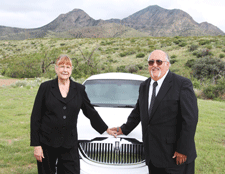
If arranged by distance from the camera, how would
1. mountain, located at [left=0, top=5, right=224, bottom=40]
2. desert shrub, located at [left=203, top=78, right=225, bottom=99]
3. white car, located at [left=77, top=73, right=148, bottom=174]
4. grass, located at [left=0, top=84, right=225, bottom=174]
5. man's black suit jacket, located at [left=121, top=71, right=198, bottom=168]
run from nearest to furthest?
1. man's black suit jacket, located at [left=121, top=71, right=198, bottom=168]
2. white car, located at [left=77, top=73, right=148, bottom=174]
3. grass, located at [left=0, top=84, right=225, bottom=174]
4. desert shrub, located at [left=203, top=78, right=225, bottom=99]
5. mountain, located at [left=0, top=5, right=224, bottom=40]

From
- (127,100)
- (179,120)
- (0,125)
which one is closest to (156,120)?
(179,120)

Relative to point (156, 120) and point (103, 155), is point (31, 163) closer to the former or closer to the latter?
point (103, 155)

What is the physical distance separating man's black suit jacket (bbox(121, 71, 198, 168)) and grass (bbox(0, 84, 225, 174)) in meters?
1.92

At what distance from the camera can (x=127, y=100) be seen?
3.92 metres

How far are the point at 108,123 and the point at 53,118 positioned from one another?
99 centimetres

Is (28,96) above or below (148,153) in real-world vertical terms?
below

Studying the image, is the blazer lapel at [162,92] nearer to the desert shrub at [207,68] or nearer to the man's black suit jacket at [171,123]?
the man's black suit jacket at [171,123]

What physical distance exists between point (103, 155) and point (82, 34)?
49.0m

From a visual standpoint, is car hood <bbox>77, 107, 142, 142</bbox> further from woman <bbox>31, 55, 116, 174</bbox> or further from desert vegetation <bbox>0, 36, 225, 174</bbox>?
desert vegetation <bbox>0, 36, 225, 174</bbox>

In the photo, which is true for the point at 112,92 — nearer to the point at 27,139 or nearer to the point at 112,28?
the point at 27,139

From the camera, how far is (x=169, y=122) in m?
2.02

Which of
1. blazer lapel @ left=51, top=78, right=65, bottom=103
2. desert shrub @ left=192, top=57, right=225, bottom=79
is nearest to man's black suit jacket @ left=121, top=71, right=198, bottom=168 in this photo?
blazer lapel @ left=51, top=78, right=65, bottom=103

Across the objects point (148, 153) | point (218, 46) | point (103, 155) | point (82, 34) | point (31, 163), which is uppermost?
point (82, 34)

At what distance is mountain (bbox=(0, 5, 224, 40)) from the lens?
5788 centimetres
